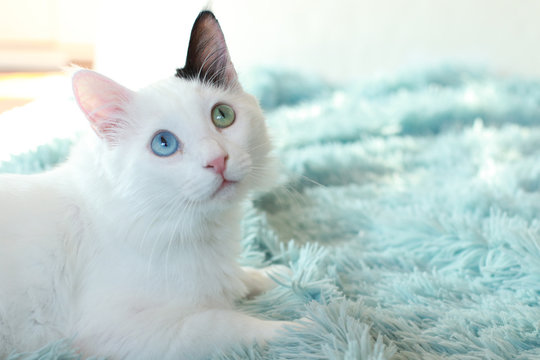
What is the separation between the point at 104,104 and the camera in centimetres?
74

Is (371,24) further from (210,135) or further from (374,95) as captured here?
(210,135)

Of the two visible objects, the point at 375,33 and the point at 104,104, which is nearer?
the point at 104,104

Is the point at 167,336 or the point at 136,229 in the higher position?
the point at 136,229

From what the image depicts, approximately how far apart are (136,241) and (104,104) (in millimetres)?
213

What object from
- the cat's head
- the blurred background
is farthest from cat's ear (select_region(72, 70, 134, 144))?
the blurred background

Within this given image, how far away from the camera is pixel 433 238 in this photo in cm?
107

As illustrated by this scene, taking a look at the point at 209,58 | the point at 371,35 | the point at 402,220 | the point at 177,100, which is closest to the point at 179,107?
the point at 177,100

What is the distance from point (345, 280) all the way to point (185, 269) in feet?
1.13

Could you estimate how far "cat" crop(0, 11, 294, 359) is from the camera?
2.31 feet

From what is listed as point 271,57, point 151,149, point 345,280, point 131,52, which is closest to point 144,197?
point 151,149

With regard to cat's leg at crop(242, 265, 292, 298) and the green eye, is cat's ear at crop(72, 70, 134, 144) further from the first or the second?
cat's leg at crop(242, 265, 292, 298)

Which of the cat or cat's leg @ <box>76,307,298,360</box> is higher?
the cat

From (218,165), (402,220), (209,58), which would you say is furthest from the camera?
(402,220)

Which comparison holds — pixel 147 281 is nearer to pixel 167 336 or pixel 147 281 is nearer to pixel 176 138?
pixel 167 336
